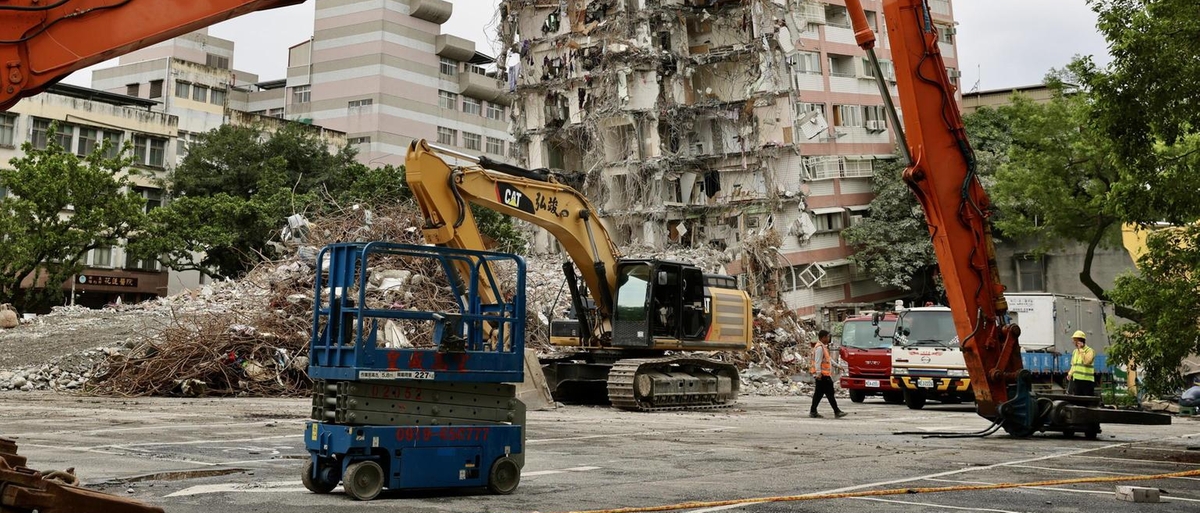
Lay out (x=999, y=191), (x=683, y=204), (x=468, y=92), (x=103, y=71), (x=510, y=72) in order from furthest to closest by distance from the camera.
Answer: (x=468, y=92) < (x=103, y=71) < (x=510, y=72) < (x=683, y=204) < (x=999, y=191)

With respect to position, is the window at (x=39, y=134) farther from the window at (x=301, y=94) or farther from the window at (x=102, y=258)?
the window at (x=301, y=94)

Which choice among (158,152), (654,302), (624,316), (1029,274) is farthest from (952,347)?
(158,152)

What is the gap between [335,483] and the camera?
8.72m

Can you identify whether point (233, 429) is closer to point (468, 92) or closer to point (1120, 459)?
point (1120, 459)

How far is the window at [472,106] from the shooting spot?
75.1m

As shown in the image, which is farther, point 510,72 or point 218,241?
point 510,72

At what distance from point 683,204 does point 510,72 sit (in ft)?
39.6

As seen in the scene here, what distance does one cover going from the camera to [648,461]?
11.4 metres

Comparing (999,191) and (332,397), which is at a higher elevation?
(999,191)

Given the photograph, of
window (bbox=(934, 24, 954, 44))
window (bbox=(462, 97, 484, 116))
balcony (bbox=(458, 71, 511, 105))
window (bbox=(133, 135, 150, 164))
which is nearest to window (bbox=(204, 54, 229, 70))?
balcony (bbox=(458, 71, 511, 105))

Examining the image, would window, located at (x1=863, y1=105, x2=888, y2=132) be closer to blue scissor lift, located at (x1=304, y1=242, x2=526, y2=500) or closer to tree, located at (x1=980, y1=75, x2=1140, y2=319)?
tree, located at (x1=980, y1=75, x2=1140, y2=319)

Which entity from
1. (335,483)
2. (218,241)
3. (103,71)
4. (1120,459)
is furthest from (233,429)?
(103,71)

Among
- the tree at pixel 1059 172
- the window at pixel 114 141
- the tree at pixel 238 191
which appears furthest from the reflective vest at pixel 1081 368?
the window at pixel 114 141

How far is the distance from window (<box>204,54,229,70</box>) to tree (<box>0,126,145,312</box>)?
3234cm
